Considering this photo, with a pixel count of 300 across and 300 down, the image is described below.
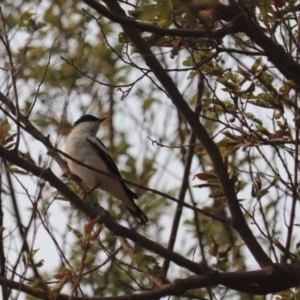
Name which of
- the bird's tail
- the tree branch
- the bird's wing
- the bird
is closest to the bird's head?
the bird

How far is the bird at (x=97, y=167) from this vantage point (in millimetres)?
7094

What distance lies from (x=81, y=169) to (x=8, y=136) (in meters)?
2.92

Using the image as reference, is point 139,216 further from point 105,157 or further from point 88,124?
point 88,124

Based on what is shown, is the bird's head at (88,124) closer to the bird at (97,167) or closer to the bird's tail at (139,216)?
the bird at (97,167)

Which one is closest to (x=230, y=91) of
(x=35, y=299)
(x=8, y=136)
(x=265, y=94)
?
(x=265, y=94)

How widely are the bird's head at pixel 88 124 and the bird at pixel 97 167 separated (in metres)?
0.24

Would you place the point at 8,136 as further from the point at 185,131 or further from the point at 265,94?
the point at 185,131

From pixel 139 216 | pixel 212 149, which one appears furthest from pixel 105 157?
pixel 212 149

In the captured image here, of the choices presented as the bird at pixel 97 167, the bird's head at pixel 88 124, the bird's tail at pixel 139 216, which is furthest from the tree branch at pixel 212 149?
the bird's head at pixel 88 124

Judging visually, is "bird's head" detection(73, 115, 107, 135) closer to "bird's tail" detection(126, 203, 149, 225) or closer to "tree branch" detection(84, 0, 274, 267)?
"bird's tail" detection(126, 203, 149, 225)

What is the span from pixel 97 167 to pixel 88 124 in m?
→ 1.08

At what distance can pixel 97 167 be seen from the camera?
727 cm

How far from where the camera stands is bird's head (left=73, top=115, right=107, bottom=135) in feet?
26.5

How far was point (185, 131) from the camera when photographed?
26.6 ft
